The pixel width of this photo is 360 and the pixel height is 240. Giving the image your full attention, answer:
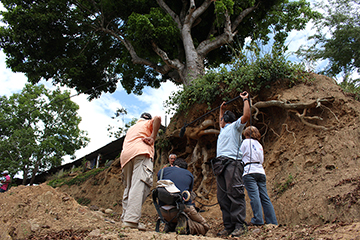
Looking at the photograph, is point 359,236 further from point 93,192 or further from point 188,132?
point 93,192

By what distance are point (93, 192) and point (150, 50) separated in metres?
5.97

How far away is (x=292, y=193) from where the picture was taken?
14.9 feet

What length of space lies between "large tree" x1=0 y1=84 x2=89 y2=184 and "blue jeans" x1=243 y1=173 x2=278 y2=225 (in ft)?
62.9

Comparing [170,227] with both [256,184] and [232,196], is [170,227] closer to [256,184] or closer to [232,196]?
[232,196]

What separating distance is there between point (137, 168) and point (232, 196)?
146 centimetres

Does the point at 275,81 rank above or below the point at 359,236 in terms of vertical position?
above

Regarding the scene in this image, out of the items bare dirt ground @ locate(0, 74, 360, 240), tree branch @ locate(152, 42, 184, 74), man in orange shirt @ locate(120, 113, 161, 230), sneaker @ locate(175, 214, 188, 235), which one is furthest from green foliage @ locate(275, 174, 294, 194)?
tree branch @ locate(152, 42, 184, 74)

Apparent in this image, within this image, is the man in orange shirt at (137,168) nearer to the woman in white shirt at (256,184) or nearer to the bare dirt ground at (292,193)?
the bare dirt ground at (292,193)

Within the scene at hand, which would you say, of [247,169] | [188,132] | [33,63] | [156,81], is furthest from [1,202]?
[156,81]

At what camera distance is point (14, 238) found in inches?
130

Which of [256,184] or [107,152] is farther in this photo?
[107,152]

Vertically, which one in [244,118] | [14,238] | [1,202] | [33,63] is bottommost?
[14,238]

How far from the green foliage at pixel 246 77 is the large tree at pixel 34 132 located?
53.0 ft

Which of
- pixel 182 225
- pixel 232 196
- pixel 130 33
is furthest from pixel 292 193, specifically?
pixel 130 33
